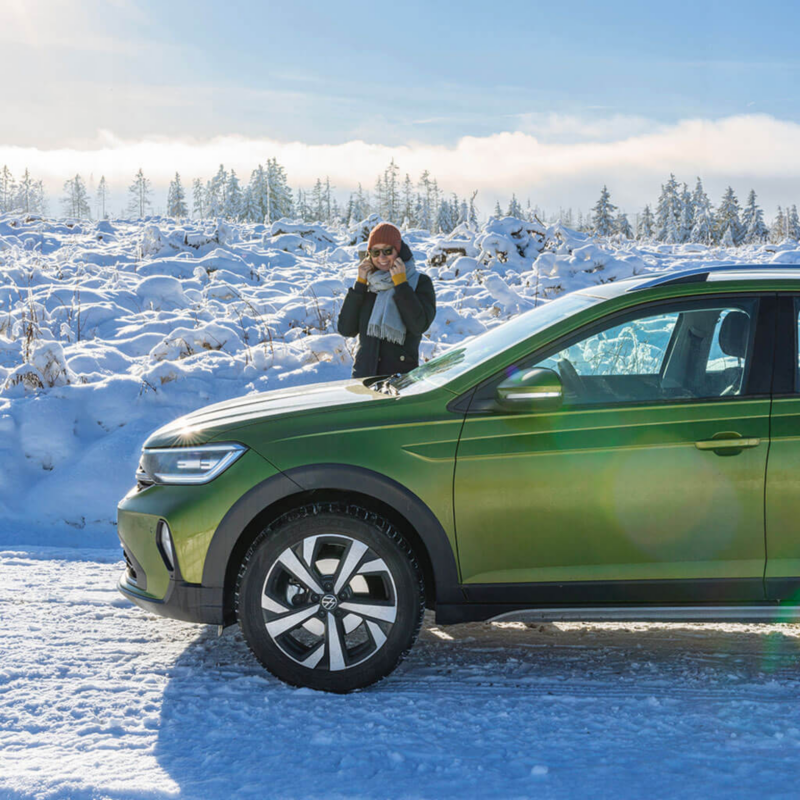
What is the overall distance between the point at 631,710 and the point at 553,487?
951 millimetres

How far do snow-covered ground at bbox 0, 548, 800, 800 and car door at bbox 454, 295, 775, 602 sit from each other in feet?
1.52

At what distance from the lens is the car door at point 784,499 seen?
11.5 feet

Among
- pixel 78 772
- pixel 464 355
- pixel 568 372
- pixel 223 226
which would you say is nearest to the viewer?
pixel 78 772

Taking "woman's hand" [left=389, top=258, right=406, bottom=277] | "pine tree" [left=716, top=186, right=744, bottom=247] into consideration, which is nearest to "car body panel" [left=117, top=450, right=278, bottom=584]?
"woman's hand" [left=389, top=258, right=406, bottom=277]

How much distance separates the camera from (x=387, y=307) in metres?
5.93

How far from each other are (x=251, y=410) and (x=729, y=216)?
75948 mm

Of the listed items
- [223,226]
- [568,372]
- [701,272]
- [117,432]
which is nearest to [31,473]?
[117,432]

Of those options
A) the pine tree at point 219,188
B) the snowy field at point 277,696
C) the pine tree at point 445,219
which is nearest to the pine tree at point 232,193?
the pine tree at point 219,188

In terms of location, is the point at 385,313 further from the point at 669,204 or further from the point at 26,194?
the point at 26,194

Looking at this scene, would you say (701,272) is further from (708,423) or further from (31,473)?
(31,473)

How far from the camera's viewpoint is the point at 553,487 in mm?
3531

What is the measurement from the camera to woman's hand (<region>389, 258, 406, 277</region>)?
5.89m

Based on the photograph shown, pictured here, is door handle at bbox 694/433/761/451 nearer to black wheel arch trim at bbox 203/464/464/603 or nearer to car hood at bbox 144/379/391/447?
black wheel arch trim at bbox 203/464/464/603

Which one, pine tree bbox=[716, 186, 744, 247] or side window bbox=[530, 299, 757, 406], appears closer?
side window bbox=[530, 299, 757, 406]
